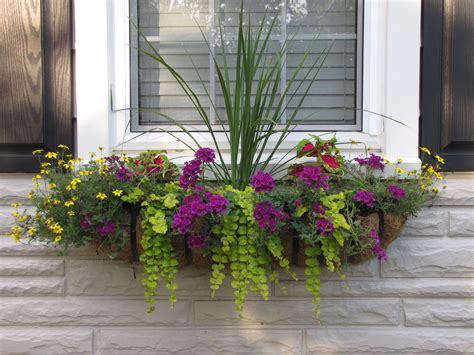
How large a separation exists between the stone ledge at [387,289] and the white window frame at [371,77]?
484mm

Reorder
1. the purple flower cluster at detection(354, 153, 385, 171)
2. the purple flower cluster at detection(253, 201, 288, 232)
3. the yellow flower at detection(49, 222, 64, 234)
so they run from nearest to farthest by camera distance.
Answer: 1. the purple flower cluster at detection(253, 201, 288, 232)
2. the yellow flower at detection(49, 222, 64, 234)
3. the purple flower cluster at detection(354, 153, 385, 171)

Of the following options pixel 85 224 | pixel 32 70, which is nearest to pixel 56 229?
pixel 85 224

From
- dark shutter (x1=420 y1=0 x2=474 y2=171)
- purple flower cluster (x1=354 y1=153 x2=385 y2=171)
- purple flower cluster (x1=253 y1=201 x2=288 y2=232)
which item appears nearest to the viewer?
purple flower cluster (x1=253 y1=201 x2=288 y2=232)

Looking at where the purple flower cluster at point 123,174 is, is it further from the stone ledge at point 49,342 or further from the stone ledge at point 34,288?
the stone ledge at point 49,342

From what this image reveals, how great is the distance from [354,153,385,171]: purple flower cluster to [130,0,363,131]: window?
0.32 meters

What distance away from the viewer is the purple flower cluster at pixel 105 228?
1819mm

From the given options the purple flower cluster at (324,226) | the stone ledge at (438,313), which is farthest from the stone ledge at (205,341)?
the purple flower cluster at (324,226)

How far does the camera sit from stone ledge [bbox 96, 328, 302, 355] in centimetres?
210

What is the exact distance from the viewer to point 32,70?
2.10m

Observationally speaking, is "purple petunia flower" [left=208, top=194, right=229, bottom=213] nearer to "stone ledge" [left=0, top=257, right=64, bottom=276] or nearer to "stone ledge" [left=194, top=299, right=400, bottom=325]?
"stone ledge" [left=194, top=299, right=400, bottom=325]

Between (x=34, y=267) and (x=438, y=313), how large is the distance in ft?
5.26

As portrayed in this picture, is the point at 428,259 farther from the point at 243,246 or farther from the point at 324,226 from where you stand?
the point at 243,246

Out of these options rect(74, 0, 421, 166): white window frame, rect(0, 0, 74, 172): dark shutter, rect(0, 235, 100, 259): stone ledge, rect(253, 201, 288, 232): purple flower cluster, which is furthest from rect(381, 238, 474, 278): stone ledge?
rect(0, 0, 74, 172): dark shutter

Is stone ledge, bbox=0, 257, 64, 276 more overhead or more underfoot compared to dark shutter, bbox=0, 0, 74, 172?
more underfoot
